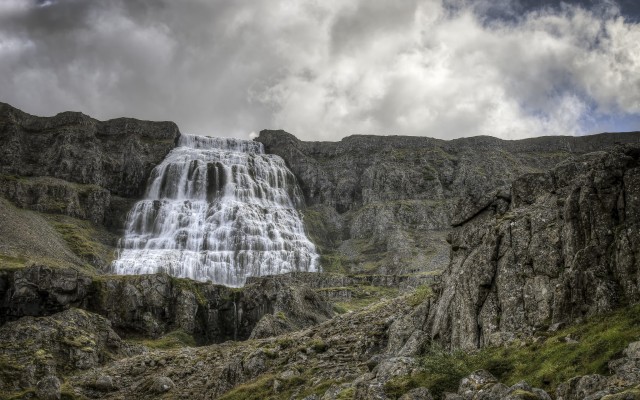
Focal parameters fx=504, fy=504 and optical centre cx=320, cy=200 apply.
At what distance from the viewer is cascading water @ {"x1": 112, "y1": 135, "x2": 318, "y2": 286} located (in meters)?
136

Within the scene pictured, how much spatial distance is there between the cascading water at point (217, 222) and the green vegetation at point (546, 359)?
110722 mm

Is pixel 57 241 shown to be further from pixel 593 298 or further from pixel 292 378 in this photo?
pixel 593 298

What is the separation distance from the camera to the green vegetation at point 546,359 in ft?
69.9

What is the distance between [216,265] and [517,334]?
114m

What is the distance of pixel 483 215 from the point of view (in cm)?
4388

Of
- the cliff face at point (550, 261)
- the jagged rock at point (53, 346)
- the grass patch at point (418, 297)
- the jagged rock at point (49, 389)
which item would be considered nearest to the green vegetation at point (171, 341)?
the jagged rock at point (53, 346)

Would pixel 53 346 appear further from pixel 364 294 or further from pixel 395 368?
pixel 364 294

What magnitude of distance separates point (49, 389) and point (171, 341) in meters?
34.2

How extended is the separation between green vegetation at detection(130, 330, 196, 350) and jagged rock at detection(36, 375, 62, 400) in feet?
92.9

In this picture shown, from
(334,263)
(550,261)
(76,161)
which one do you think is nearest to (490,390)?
(550,261)

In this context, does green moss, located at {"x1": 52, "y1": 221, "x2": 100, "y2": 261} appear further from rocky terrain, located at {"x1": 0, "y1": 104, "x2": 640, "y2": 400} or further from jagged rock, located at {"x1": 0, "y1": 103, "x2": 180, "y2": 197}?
jagged rock, located at {"x1": 0, "y1": 103, "x2": 180, "y2": 197}

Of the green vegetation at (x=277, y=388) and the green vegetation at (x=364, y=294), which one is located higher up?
the green vegetation at (x=364, y=294)

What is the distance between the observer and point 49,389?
42.4m

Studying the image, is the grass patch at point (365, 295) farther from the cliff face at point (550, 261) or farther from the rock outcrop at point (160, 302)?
the cliff face at point (550, 261)
